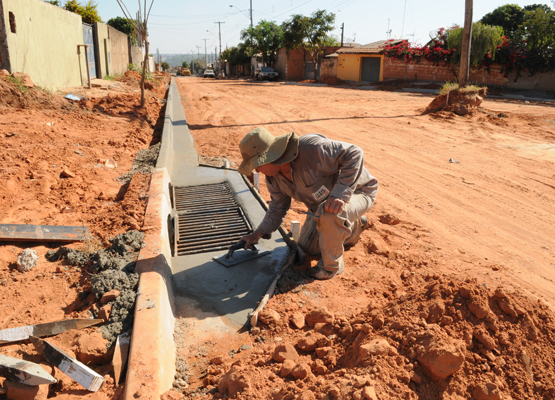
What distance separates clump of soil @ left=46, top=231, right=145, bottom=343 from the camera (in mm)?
2696

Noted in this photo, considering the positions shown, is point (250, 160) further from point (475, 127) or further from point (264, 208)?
point (475, 127)

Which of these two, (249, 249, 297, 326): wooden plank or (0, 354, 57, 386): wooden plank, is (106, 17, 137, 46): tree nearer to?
(249, 249, 297, 326): wooden plank

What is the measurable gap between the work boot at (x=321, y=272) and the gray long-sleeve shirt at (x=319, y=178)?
50 cm

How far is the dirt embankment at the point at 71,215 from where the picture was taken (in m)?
2.55

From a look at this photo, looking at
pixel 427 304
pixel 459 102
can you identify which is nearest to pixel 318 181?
pixel 427 304

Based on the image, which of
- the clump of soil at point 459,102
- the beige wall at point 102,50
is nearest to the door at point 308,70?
the beige wall at point 102,50

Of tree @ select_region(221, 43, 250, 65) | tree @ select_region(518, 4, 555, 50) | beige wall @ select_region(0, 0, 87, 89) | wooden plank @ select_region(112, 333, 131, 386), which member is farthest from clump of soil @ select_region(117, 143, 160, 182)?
tree @ select_region(221, 43, 250, 65)

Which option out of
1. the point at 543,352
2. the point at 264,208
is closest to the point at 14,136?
the point at 264,208

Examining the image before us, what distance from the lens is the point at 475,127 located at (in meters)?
10.5

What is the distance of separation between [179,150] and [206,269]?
4.86 metres

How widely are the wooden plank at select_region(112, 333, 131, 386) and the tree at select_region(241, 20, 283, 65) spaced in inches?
1654

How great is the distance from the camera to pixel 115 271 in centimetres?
310

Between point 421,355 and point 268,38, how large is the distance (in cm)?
4364

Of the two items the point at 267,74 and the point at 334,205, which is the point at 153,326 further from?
the point at 267,74
